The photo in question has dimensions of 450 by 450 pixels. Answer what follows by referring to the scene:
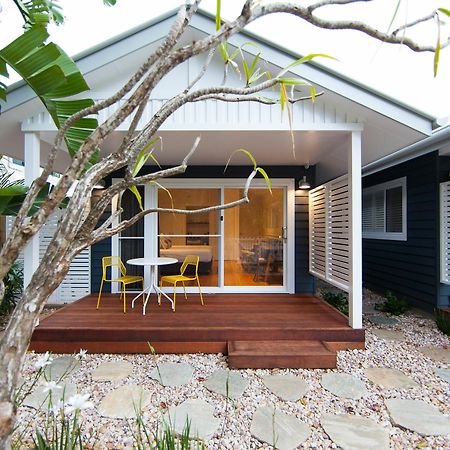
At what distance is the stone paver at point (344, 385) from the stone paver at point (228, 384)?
78 cm

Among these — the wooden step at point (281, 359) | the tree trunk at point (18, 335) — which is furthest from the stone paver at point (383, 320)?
the tree trunk at point (18, 335)

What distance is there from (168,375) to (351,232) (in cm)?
261

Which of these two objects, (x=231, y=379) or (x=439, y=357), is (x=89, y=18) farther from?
(x=439, y=357)

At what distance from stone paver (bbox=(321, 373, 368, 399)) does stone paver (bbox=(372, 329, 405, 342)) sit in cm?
138

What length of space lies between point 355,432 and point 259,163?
4368 mm

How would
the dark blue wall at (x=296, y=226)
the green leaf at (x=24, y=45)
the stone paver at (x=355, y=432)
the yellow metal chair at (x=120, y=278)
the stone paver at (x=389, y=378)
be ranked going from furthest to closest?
the dark blue wall at (x=296, y=226), the yellow metal chair at (x=120, y=278), the stone paver at (x=389, y=378), the stone paver at (x=355, y=432), the green leaf at (x=24, y=45)

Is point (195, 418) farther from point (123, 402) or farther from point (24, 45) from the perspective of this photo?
point (24, 45)

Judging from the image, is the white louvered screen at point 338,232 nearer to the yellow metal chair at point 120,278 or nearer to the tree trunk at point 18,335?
the yellow metal chair at point 120,278

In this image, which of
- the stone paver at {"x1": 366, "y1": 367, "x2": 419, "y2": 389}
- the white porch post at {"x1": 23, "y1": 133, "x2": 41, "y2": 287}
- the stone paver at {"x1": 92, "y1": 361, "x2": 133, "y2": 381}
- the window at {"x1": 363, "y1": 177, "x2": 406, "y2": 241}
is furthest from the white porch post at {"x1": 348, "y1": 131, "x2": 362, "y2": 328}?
the white porch post at {"x1": 23, "y1": 133, "x2": 41, "y2": 287}

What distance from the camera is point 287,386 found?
2.78 m

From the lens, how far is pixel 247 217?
5602mm

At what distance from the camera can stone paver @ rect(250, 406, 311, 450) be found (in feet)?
6.79

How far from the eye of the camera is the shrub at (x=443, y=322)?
420cm

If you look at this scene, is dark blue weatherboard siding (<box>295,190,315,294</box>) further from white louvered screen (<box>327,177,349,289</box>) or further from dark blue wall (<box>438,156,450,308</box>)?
dark blue wall (<box>438,156,450,308</box>)
